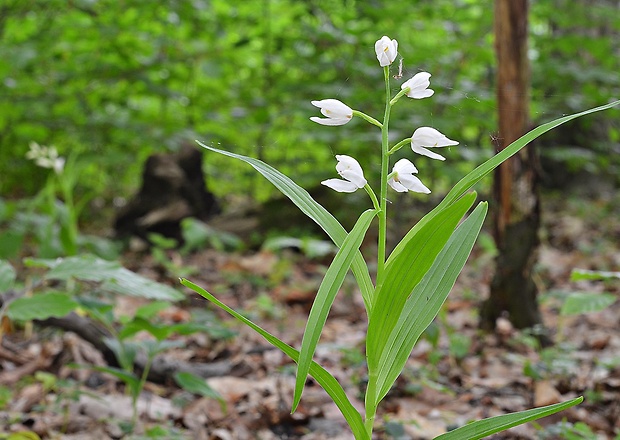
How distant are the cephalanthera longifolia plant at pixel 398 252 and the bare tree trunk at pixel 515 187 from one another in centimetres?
193

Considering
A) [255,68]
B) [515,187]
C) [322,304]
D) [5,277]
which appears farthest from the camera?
[255,68]

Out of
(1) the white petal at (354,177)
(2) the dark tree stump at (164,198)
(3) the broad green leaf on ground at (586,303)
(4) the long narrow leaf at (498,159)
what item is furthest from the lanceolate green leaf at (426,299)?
(2) the dark tree stump at (164,198)

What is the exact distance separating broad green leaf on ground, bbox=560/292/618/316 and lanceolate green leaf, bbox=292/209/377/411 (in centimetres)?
125

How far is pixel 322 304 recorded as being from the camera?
3.02ft

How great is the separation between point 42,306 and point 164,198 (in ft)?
11.3

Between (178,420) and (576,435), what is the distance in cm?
122

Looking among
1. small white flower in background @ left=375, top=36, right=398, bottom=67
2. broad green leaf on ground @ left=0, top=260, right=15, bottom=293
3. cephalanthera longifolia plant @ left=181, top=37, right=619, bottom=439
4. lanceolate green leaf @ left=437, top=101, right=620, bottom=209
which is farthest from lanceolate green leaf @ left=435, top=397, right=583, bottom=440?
broad green leaf on ground @ left=0, top=260, right=15, bottom=293

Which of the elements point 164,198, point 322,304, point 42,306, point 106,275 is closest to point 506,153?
point 322,304

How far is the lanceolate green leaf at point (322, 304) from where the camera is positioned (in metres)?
0.90

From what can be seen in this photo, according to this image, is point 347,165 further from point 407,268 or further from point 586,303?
point 586,303

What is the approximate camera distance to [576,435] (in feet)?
5.61

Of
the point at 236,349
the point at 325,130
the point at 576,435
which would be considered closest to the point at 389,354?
the point at 576,435

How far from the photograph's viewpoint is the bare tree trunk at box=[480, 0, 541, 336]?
294 centimetres

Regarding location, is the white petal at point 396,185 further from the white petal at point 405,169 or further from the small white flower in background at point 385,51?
the small white flower in background at point 385,51
